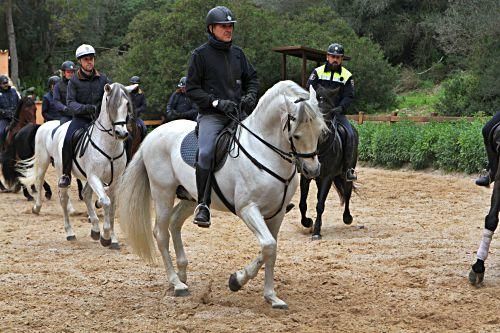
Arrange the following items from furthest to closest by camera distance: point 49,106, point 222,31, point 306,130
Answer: point 49,106 < point 222,31 < point 306,130

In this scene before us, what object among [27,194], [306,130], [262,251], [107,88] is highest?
[306,130]

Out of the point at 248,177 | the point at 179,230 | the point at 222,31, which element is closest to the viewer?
the point at 248,177

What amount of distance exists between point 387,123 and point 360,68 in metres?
9.48

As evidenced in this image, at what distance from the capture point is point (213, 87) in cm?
644

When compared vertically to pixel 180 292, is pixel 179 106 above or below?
above

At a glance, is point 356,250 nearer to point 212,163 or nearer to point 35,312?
point 212,163

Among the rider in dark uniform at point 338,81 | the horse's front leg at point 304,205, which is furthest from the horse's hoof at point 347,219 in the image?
the rider in dark uniform at point 338,81

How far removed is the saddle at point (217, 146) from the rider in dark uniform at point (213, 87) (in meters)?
0.06

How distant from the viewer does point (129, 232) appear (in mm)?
7086

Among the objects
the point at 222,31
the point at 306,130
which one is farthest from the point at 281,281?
the point at 222,31

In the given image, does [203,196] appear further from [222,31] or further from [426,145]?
[426,145]

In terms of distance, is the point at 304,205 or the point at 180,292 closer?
the point at 180,292

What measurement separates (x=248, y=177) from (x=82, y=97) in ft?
15.4

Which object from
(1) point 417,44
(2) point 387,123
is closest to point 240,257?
(2) point 387,123
